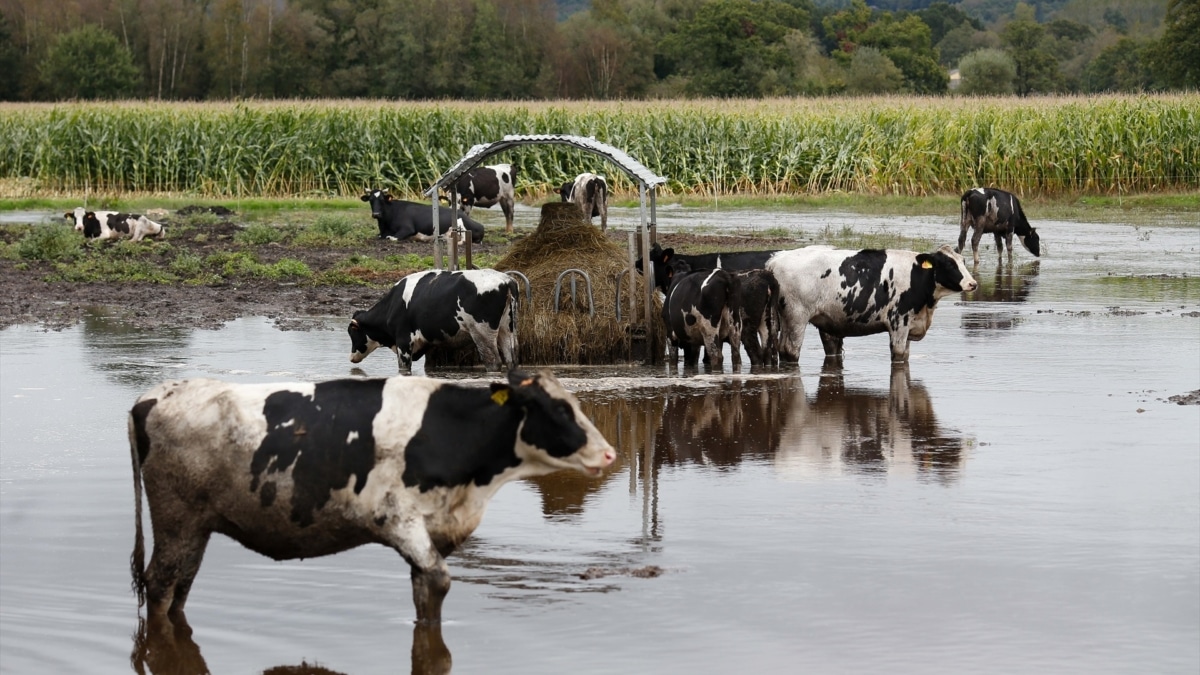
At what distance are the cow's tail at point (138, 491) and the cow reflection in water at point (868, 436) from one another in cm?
483

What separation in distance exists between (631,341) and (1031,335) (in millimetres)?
4702

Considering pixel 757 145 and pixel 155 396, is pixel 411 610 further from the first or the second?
pixel 757 145

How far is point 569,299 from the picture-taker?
53.9ft

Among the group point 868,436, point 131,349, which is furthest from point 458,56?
point 868,436

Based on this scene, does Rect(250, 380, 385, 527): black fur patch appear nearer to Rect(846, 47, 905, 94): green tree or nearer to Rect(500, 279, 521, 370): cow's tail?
Rect(500, 279, 521, 370): cow's tail

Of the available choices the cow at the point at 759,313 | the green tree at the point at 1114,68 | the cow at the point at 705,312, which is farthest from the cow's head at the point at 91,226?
the green tree at the point at 1114,68

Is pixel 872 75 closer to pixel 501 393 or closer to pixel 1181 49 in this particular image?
pixel 1181 49

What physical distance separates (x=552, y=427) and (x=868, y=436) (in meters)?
5.37

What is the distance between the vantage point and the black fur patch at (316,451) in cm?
757

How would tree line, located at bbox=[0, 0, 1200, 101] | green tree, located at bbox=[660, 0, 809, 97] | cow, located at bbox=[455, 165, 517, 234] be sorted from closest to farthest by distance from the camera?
cow, located at bbox=[455, 165, 517, 234], green tree, located at bbox=[660, 0, 809, 97], tree line, located at bbox=[0, 0, 1200, 101]

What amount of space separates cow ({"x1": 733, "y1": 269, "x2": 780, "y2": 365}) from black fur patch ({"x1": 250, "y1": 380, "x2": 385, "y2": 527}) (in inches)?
319

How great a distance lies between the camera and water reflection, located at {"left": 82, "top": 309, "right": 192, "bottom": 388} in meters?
15.1

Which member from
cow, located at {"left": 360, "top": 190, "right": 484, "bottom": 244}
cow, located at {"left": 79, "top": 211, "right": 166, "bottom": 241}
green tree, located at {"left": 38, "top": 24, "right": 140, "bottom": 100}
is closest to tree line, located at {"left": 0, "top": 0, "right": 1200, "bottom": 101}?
green tree, located at {"left": 38, "top": 24, "right": 140, "bottom": 100}

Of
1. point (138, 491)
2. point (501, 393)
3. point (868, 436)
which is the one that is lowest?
point (868, 436)
